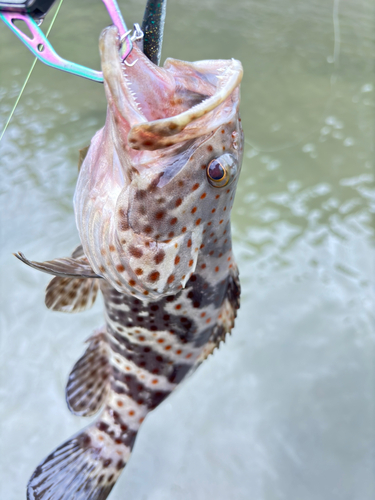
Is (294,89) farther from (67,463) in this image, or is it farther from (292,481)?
(67,463)

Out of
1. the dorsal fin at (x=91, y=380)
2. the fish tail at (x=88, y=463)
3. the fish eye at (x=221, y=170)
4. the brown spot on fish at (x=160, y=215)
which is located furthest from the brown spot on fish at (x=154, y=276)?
the fish tail at (x=88, y=463)

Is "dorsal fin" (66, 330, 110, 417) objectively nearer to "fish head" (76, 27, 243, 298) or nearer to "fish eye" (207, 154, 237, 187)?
"fish head" (76, 27, 243, 298)

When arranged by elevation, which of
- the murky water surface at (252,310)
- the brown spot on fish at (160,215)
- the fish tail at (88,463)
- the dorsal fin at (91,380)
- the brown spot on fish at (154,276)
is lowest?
the murky water surface at (252,310)

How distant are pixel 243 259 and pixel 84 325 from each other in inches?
64.0

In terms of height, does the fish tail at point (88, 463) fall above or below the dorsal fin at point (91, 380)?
below

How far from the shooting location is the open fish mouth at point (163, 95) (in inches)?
49.8

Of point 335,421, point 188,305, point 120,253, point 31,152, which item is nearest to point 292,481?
point 335,421

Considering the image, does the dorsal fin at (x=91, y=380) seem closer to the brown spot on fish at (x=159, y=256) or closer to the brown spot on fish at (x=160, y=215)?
the brown spot on fish at (x=159, y=256)

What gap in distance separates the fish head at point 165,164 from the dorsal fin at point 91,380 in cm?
75

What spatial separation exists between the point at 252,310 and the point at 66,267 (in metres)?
2.63

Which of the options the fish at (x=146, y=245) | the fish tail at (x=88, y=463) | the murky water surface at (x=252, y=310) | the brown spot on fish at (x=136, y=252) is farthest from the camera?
the murky water surface at (x=252, y=310)

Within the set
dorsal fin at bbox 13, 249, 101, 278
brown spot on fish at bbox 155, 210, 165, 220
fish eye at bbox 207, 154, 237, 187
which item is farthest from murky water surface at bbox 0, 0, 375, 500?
fish eye at bbox 207, 154, 237, 187

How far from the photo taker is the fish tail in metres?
1.93

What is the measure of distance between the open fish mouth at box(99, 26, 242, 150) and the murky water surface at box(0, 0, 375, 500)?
2.42 metres
